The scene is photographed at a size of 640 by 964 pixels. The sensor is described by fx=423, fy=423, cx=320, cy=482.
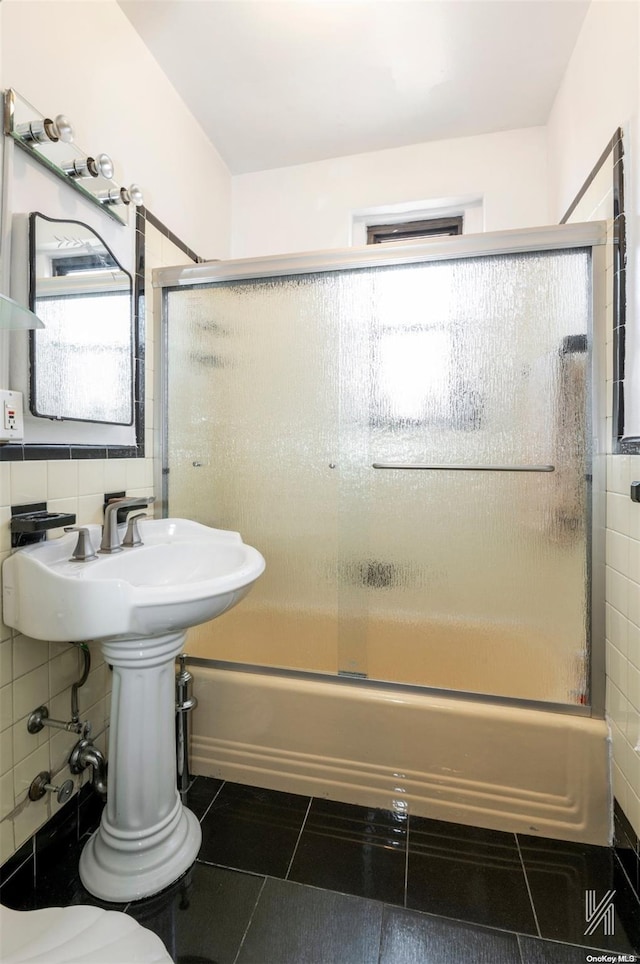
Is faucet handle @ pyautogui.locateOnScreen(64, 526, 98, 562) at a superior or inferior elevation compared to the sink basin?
superior

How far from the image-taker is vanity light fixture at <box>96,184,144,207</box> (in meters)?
1.25

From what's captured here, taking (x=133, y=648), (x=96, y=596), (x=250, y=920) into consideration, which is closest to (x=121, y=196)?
(x=96, y=596)

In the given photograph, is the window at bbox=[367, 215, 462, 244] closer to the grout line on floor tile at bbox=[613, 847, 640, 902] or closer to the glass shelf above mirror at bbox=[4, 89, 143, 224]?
the glass shelf above mirror at bbox=[4, 89, 143, 224]

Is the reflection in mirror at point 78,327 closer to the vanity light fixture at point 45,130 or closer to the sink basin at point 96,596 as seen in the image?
the vanity light fixture at point 45,130

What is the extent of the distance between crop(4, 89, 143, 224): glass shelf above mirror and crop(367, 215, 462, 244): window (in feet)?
3.91

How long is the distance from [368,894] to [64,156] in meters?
2.02

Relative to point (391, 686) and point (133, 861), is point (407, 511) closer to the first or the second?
point (391, 686)

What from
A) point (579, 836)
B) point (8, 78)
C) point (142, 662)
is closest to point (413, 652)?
point (579, 836)

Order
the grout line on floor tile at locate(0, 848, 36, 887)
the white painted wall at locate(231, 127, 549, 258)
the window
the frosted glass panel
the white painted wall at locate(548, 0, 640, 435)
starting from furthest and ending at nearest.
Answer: the window
the white painted wall at locate(231, 127, 549, 258)
the frosted glass panel
the white painted wall at locate(548, 0, 640, 435)
the grout line on floor tile at locate(0, 848, 36, 887)

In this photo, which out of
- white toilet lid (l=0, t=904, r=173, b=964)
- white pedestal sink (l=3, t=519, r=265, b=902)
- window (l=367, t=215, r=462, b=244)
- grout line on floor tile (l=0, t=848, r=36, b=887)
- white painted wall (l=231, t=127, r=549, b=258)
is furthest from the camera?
window (l=367, t=215, r=462, b=244)

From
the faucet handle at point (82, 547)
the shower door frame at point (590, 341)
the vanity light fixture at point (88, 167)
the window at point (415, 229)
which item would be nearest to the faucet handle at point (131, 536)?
the faucet handle at point (82, 547)

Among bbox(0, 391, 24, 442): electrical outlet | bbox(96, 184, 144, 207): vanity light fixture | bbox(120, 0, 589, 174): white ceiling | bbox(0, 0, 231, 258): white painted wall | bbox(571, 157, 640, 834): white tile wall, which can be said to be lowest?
bbox(571, 157, 640, 834): white tile wall

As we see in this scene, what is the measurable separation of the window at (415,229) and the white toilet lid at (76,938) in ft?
8.23

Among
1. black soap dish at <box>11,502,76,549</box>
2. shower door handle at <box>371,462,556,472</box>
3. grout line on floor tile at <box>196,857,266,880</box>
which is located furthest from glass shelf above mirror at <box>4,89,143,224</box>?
grout line on floor tile at <box>196,857,266,880</box>
